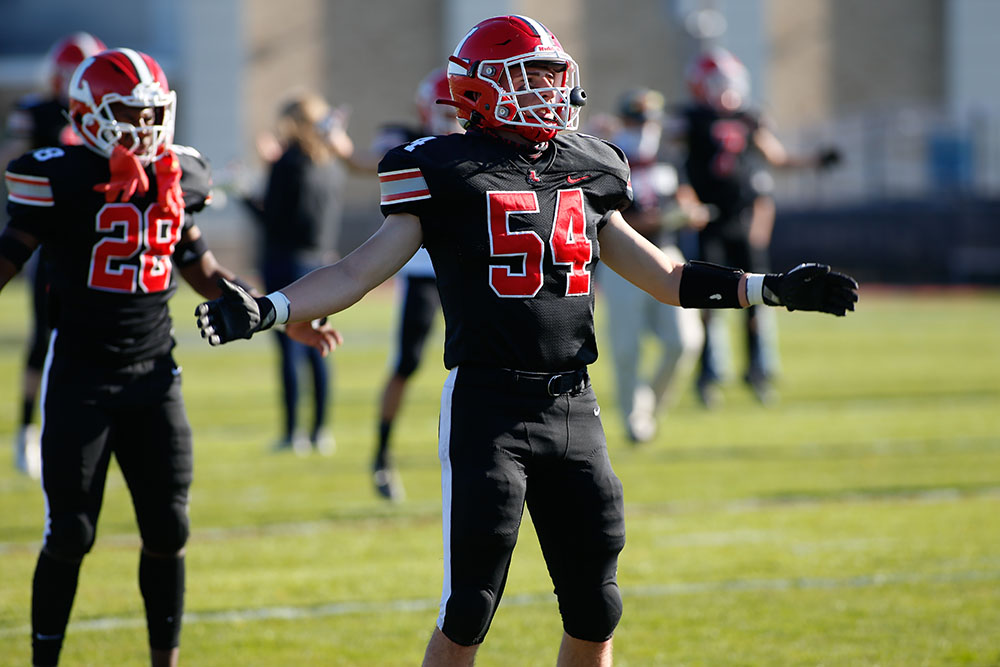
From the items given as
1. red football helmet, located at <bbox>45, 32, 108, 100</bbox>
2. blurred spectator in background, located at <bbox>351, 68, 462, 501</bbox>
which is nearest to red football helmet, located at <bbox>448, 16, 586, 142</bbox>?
blurred spectator in background, located at <bbox>351, 68, 462, 501</bbox>

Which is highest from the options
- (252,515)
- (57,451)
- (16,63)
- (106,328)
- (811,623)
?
(106,328)

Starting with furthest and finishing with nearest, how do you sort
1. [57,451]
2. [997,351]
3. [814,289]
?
[997,351] < [57,451] < [814,289]

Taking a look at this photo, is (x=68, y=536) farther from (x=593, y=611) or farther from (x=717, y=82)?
(x=717, y=82)

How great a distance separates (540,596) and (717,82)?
5.75 m

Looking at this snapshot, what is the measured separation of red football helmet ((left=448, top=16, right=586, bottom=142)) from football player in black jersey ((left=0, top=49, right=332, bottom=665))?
3.55 ft

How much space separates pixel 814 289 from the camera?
11.4ft

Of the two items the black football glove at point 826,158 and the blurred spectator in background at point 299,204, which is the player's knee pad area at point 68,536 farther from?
the black football glove at point 826,158

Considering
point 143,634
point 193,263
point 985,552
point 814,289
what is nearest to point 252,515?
point 143,634

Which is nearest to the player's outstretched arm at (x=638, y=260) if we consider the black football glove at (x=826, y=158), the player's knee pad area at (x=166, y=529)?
the player's knee pad area at (x=166, y=529)

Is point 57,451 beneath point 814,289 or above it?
beneath

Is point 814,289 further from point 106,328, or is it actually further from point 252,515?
point 252,515

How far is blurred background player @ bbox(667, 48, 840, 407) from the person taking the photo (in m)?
10.4

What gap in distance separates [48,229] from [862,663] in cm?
280

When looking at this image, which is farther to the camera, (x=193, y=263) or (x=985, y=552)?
(x=985, y=552)
